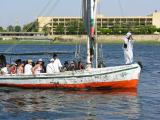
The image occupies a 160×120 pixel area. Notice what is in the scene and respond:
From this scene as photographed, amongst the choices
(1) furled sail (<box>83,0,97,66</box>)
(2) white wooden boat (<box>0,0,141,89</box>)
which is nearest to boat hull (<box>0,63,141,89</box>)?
(2) white wooden boat (<box>0,0,141,89</box>)

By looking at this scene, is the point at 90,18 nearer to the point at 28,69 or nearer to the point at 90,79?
the point at 90,79

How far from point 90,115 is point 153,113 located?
Result: 9.62 feet

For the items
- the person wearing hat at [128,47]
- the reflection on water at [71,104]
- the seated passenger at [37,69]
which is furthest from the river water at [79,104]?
the person wearing hat at [128,47]

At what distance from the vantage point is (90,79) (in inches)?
1268

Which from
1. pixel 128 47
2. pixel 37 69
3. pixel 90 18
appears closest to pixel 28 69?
pixel 37 69

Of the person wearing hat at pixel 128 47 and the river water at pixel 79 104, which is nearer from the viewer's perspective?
the river water at pixel 79 104

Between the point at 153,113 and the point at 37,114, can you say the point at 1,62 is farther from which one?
the point at 153,113

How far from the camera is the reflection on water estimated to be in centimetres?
2452

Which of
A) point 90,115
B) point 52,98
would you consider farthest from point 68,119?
point 52,98

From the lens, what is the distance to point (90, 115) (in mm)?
24312

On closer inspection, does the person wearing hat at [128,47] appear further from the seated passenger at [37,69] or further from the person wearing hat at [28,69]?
the person wearing hat at [28,69]

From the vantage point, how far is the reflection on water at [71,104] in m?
24.5

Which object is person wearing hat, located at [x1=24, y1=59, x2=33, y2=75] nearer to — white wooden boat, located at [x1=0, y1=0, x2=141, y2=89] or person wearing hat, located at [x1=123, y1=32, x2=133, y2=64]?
white wooden boat, located at [x1=0, y1=0, x2=141, y2=89]

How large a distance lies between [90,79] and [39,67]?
11.2 ft
